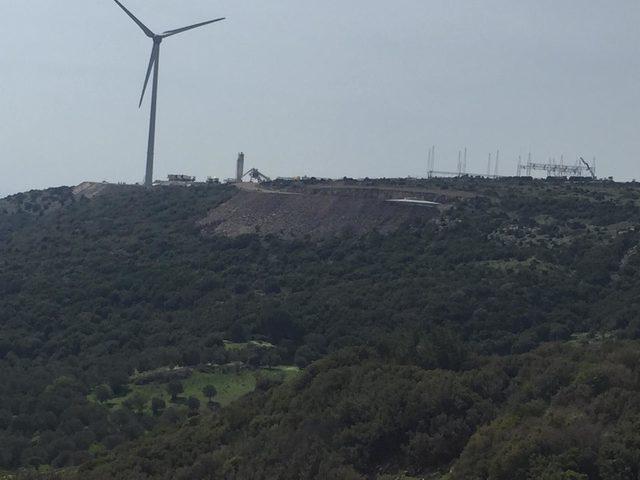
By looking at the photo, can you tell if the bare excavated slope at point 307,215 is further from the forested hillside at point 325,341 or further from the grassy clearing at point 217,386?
the grassy clearing at point 217,386

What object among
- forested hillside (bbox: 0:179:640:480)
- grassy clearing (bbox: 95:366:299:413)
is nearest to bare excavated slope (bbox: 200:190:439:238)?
forested hillside (bbox: 0:179:640:480)

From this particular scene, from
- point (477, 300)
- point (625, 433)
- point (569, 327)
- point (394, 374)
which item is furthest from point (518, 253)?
Result: point (625, 433)

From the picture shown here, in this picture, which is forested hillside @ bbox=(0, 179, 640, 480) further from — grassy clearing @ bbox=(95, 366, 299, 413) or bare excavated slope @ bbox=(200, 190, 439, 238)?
bare excavated slope @ bbox=(200, 190, 439, 238)

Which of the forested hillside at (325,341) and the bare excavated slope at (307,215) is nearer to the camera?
the forested hillside at (325,341)

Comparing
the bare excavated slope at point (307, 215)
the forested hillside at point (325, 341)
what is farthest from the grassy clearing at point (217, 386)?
the bare excavated slope at point (307, 215)

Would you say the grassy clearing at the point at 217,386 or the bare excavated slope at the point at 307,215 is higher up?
the bare excavated slope at the point at 307,215

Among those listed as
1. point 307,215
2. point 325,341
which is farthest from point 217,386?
point 307,215

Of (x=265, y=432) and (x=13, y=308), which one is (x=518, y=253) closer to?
(x=13, y=308)
